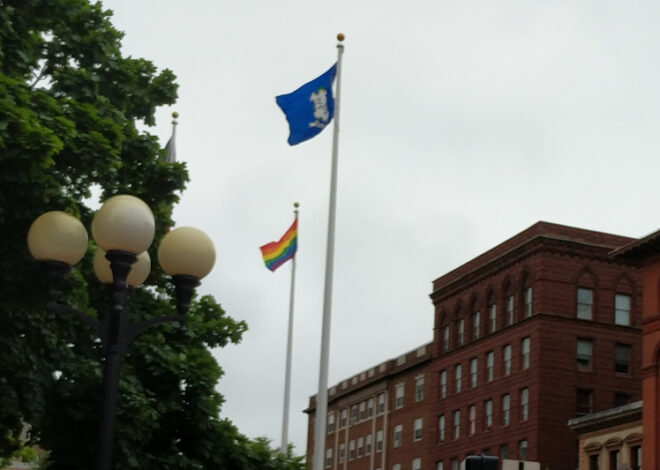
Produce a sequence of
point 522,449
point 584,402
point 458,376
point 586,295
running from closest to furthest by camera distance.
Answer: point 522,449 < point 584,402 < point 586,295 < point 458,376

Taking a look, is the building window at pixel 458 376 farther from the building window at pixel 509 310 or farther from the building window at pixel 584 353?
the building window at pixel 584 353

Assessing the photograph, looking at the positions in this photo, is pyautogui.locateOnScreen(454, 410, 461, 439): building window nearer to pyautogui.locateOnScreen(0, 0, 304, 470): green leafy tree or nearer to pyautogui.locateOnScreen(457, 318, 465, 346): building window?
pyautogui.locateOnScreen(457, 318, 465, 346): building window

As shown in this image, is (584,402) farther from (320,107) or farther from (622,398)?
(320,107)

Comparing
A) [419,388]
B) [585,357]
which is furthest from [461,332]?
[585,357]

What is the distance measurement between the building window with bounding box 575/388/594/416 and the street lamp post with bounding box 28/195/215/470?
228ft

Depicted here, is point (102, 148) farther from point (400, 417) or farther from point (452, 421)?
point (400, 417)

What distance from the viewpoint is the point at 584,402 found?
272 ft

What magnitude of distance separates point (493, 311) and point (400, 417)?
17.3m

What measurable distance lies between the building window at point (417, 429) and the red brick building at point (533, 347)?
1.57 meters

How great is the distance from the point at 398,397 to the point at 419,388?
4263 mm

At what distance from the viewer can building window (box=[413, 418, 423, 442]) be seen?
101m

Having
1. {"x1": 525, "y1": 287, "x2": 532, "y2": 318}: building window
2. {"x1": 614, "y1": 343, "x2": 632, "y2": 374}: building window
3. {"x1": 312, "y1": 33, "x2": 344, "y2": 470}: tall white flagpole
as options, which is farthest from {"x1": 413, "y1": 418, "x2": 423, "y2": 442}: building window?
{"x1": 312, "y1": 33, "x2": 344, "y2": 470}: tall white flagpole

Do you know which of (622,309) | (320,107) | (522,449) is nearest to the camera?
(320,107)

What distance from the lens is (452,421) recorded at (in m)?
94.1
